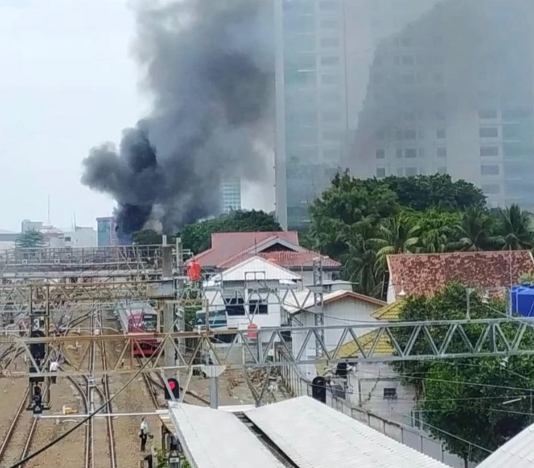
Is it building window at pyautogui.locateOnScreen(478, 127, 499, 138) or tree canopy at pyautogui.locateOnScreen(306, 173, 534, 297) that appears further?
building window at pyautogui.locateOnScreen(478, 127, 499, 138)

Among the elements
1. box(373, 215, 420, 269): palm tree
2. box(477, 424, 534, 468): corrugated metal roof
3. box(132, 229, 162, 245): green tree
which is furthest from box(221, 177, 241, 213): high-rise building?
box(477, 424, 534, 468): corrugated metal roof

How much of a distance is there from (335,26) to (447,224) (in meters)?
20.7

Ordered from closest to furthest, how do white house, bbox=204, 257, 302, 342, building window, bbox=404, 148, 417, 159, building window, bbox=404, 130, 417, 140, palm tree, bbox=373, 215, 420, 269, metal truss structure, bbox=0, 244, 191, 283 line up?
white house, bbox=204, 257, 302, 342, metal truss structure, bbox=0, 244, 191, 283, palm tree, bbox=373, 215, 420, 269, building window, bbox=404, 130, 417, 140, building window, bbox=404, 148, 417, 159

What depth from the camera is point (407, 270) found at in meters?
21.6

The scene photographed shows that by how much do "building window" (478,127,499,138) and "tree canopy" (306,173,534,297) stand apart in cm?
282

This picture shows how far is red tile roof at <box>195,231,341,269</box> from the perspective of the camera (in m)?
30.2

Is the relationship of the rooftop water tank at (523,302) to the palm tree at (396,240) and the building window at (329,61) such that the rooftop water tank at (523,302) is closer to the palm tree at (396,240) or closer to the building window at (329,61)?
the palm tree at (396,240)

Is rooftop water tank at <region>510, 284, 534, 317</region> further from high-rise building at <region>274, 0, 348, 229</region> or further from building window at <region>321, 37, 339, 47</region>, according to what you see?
building window at <region>321, 37, 339, 47</region>

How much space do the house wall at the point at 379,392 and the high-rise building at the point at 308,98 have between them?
28.3 meters

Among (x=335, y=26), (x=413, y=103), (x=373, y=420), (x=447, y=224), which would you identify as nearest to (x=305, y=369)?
(x=373, y=420)

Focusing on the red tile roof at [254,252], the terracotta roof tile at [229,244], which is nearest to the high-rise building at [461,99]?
the red tile roof at [254,252]

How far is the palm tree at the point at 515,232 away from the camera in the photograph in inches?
1064

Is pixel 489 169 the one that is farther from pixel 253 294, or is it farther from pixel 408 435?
pixel 408 435

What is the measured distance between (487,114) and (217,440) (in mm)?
35307
